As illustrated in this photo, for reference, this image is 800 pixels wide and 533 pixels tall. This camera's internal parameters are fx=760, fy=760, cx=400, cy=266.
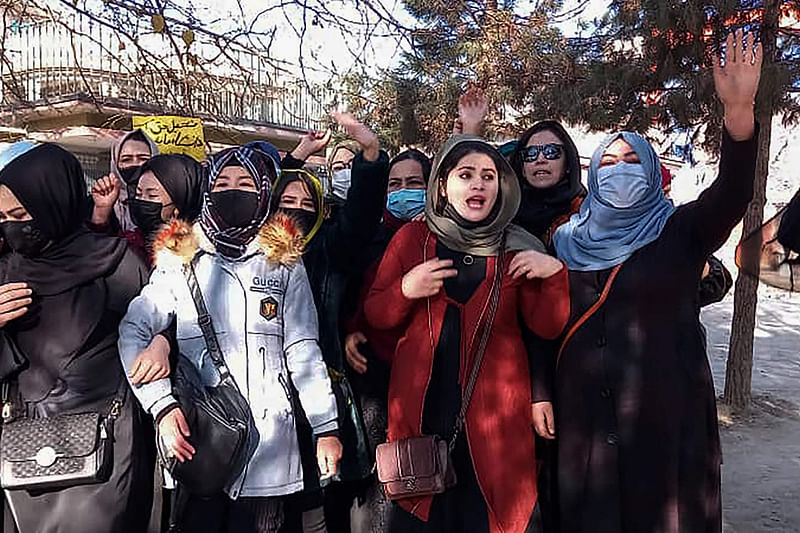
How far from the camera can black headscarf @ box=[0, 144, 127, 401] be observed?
230 cm

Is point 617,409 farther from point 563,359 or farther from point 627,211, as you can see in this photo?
point 627,211

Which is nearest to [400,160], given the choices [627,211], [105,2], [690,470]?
[627,211]

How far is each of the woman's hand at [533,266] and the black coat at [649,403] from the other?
0.27 meters

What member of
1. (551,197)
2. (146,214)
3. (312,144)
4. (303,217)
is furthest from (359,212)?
(146,214)

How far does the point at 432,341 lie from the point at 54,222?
1.24 meters

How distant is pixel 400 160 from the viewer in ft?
11.2

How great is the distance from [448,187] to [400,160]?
2.88ft

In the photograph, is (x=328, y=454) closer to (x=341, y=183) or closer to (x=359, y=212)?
(x=359, y=212)

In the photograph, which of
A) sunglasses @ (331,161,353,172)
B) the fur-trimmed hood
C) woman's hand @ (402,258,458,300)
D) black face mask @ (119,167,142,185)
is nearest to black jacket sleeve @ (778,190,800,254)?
woman's hand @ (402,258,458,300)

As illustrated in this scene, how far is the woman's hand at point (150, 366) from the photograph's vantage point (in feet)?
7.14

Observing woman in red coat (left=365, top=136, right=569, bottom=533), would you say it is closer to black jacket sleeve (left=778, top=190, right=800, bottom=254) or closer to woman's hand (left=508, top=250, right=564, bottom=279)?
woman's hand (left=508, top=250, right=564, bottom=279)

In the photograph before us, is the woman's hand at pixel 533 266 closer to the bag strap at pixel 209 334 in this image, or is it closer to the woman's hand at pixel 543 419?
the woman's hand at pixel 543 419

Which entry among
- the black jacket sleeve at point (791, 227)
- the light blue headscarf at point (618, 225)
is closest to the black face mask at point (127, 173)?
the light blue headscarf at point (618, 225)

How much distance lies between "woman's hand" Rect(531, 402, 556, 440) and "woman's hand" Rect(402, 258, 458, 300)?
21.4 inches
